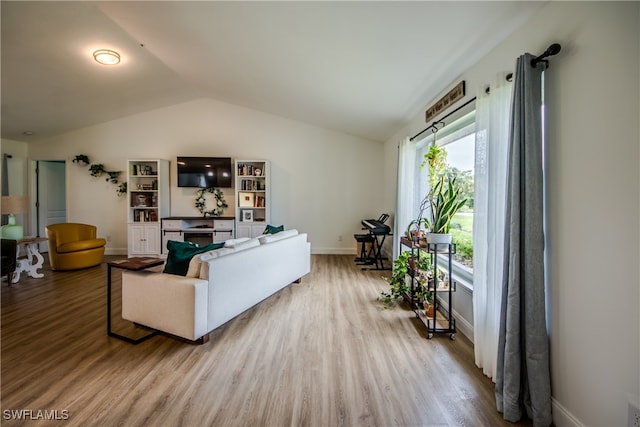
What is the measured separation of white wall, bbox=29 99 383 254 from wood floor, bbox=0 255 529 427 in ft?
10.3

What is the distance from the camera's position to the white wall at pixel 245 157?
19.1 feet

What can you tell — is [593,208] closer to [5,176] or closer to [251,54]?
[251,54]

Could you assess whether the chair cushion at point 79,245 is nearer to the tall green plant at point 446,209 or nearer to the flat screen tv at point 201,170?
the flat screen tv at point 201,170

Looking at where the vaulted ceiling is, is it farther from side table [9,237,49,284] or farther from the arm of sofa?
the arm of sofa

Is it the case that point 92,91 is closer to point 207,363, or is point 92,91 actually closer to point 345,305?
point 207,363

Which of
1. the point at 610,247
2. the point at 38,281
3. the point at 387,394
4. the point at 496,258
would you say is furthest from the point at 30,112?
the point at 610,247

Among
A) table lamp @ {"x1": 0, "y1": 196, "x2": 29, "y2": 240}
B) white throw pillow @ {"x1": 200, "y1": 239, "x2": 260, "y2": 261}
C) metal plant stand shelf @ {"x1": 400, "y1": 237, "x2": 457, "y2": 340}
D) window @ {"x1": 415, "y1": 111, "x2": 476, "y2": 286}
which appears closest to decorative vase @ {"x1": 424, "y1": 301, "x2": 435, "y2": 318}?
metal plant stand shelf @ {"x1": 400, "y1": 237, "x2": 457, "y2": 340}

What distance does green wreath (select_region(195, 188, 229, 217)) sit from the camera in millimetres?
5820

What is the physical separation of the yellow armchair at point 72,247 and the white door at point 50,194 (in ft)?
6.66

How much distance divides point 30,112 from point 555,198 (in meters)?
7.33

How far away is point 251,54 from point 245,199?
3089 millimetres

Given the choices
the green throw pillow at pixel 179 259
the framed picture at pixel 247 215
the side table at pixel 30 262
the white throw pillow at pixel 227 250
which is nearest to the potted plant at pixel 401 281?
the white throw pillow at pixel 227 250

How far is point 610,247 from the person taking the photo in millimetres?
1193

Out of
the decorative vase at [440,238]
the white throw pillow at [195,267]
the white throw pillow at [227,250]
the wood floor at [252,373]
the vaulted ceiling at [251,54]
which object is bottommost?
the wood floor at [252,373]
